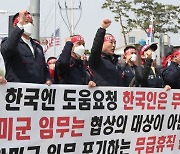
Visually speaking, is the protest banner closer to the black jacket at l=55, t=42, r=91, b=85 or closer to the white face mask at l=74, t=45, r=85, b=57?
the black jacket at l=55, t=42, r=91, b=85

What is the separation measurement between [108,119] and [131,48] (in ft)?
5.62

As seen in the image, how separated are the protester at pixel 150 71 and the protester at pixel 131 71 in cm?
9

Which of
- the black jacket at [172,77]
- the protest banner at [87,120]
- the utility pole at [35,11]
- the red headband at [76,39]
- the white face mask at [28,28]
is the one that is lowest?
the protest banner at [87,120]

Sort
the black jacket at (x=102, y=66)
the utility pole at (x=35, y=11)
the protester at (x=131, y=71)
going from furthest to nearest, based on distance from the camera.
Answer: the utility pole at (x=35, y=11), the protester at (x=131, y=71), the black jacket at (x=102, y=66)

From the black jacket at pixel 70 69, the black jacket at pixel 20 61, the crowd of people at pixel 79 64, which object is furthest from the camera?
the black jacket at pixel 70 69

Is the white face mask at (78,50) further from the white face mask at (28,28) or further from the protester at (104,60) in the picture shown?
the white face mask at (28,28)

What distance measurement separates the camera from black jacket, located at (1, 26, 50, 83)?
4.26m

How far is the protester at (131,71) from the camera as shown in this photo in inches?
226

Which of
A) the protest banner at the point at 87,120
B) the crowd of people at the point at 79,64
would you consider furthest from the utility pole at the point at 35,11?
the protest banner at the point at 87,120

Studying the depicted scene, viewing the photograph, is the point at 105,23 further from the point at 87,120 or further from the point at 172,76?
the point at 172,76

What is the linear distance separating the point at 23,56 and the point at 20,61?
7 centimetres

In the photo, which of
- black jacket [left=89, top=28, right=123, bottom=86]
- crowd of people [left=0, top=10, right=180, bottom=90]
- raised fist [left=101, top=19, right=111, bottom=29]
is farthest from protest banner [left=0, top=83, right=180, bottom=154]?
raised fist [left=101, top=19, right=111, bottom=29]

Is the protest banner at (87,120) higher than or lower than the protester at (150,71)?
lower

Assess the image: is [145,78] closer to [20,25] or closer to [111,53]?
[111,53]
